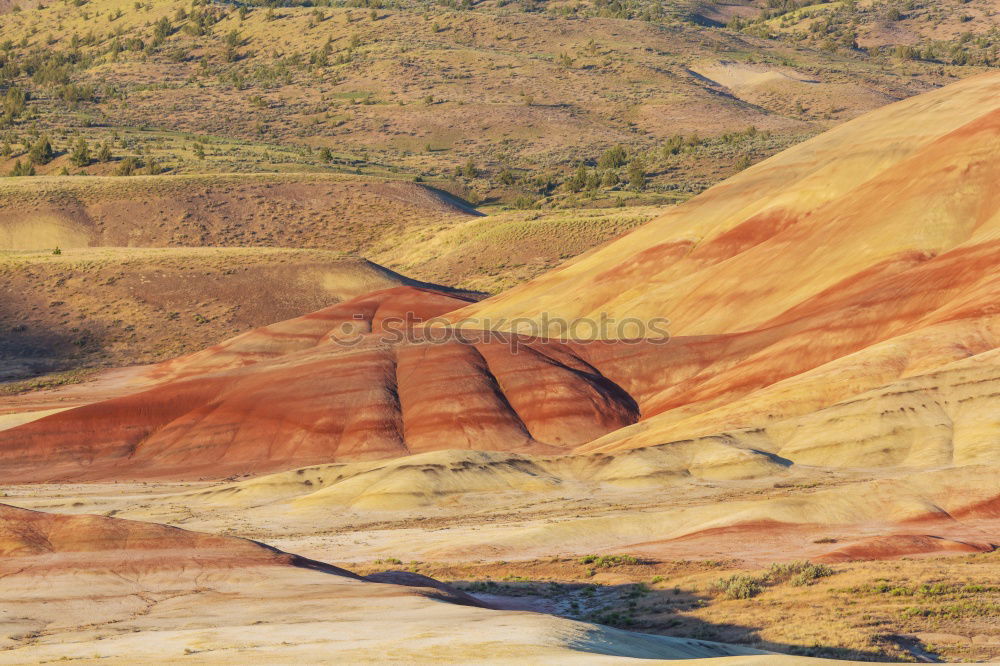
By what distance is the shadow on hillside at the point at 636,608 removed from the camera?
71.9 ft

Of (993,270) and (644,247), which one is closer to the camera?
(993,270)

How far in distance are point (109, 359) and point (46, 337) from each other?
538 cm

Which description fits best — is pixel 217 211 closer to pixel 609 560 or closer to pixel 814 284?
pixel 814 284

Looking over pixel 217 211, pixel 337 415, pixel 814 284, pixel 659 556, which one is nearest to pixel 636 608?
pixel 659 556

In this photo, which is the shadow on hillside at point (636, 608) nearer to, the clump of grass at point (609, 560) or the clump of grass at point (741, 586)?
the clump of grass at point (741, 586)

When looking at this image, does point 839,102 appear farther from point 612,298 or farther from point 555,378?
point 555,378

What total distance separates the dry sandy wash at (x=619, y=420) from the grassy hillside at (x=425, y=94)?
46.8 meters

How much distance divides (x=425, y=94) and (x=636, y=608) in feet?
438

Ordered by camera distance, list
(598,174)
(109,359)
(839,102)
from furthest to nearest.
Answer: (839,102)
(598,174)
(109,359)

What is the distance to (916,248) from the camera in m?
54.4

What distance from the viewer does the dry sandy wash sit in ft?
96.6

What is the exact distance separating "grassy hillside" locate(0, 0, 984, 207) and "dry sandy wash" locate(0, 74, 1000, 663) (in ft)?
154

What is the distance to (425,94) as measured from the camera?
15388cm

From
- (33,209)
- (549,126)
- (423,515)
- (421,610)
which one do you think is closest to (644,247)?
(423,515)
